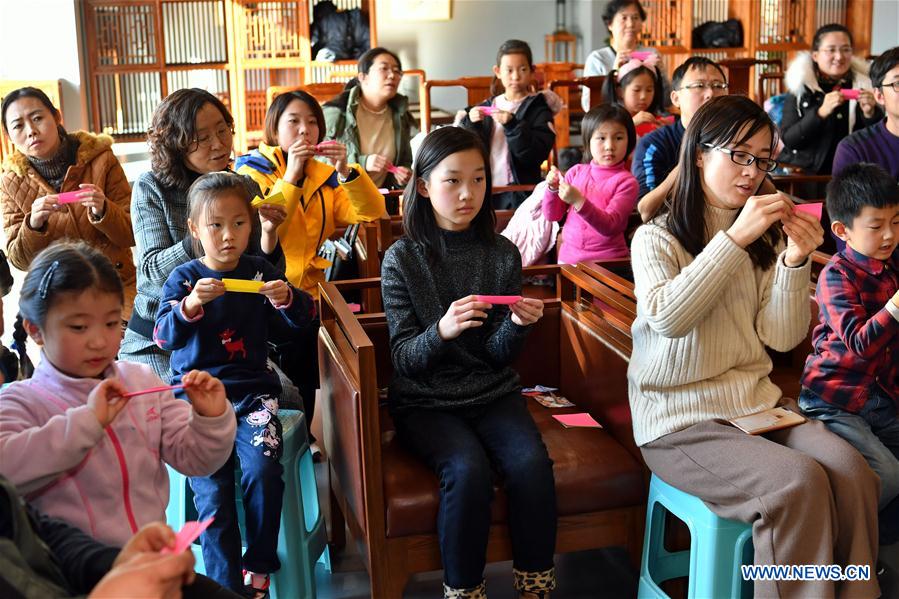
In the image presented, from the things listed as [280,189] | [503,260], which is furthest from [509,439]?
[280,189]

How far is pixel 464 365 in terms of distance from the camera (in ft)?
7.55

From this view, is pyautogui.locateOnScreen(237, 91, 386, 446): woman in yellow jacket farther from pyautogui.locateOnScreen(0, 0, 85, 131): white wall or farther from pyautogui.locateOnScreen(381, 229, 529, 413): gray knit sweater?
pyautogui.locateOnScreen(0, 0, 85, 131): white wall

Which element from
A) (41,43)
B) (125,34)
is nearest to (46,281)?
(41,43)

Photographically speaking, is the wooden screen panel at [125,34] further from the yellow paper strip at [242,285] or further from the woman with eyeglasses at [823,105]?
the yellow paper strip at [242,285]

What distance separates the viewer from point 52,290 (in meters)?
1.62

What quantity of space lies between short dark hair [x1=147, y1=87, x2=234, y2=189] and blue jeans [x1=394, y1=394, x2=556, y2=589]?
0.97 m

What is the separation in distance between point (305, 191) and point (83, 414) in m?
1.61

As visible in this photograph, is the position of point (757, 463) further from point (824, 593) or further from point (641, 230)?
point (641, 230)

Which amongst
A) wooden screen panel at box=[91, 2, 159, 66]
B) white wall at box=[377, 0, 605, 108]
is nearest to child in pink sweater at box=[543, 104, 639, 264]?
wooden screen panel at box=[91, 2, 159, 66]

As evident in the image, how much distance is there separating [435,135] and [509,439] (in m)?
0.75

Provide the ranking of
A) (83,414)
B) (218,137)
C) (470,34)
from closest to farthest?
(83,414) → (218,137) → (470,34)

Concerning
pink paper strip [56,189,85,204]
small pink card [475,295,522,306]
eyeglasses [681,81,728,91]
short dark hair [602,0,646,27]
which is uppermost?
short dark hair [602,0,646,27]

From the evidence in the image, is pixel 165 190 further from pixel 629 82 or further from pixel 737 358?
pixel 629 82

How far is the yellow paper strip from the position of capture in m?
2.13
